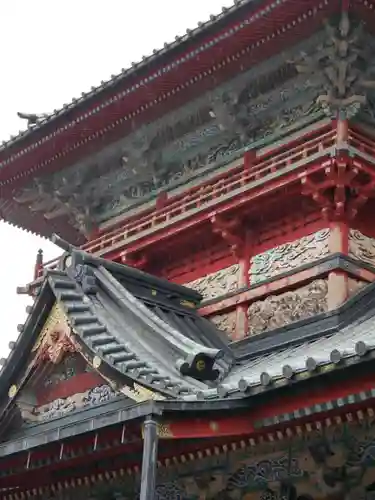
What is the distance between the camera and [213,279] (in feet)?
46.5

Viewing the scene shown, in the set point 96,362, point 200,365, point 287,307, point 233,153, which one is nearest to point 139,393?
point 200,365

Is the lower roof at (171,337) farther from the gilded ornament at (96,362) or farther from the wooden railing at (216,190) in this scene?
the wooden railing at (216,190)

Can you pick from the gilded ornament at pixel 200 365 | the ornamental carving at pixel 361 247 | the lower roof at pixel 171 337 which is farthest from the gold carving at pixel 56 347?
the ornamental carving at pixel 361 247

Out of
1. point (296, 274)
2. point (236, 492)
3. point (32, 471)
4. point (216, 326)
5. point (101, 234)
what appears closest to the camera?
point (236, 492)

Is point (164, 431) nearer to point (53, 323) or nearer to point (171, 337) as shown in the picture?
point (171, 337)

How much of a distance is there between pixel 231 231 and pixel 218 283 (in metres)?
0.95

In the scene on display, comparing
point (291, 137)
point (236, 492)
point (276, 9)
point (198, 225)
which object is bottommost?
point (236, 492)

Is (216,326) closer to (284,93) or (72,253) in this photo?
(72,253)

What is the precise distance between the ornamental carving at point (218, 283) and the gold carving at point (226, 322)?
1.24 ft

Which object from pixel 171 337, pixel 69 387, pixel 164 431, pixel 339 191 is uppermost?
pixel 339 191

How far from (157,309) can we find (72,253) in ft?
5.34

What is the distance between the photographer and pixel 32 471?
464 inches

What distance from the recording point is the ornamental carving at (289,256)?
12.7 meters

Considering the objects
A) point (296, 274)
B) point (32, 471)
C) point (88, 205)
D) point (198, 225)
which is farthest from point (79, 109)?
point (32, 471)
